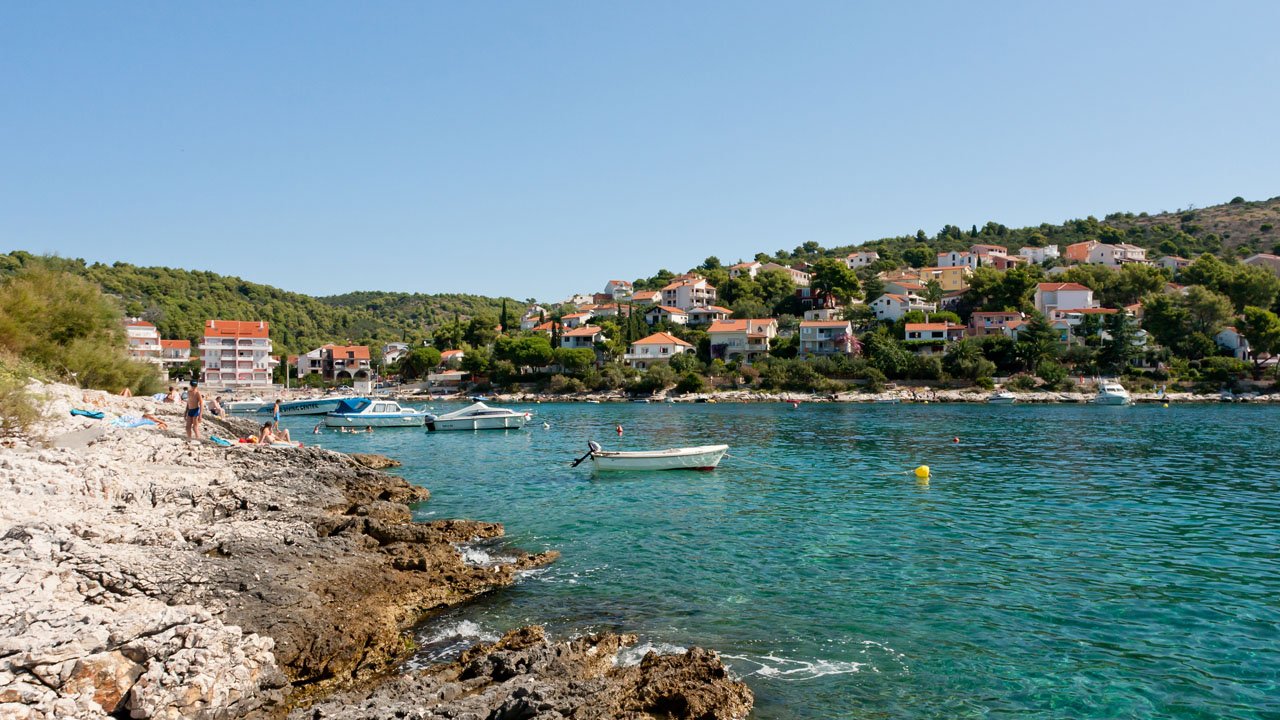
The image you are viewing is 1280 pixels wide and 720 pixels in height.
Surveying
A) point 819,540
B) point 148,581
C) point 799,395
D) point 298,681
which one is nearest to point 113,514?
point 148,581

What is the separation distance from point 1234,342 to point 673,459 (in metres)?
85.5

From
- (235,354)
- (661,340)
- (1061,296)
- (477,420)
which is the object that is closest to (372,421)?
(477,420)

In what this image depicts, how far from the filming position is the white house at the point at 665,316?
4053 inches

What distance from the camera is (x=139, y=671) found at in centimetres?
657

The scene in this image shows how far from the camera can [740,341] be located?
296 feet

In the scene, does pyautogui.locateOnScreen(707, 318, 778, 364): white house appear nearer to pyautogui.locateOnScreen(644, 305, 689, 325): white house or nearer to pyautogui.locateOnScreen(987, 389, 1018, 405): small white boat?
pyautogui.locateOnScreen(644, 305, 689, 325): white house

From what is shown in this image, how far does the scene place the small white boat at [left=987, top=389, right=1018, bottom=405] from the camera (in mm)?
68812

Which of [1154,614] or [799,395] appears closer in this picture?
[1154,614]

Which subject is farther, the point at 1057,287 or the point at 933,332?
the point at 1057,287

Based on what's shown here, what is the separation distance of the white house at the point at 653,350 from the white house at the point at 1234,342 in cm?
6024

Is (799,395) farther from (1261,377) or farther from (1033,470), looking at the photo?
(1033,470)

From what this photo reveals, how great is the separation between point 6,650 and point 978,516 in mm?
17994

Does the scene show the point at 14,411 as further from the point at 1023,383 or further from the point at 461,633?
the point at 1023,383

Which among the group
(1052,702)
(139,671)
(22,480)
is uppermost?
(22,480)
